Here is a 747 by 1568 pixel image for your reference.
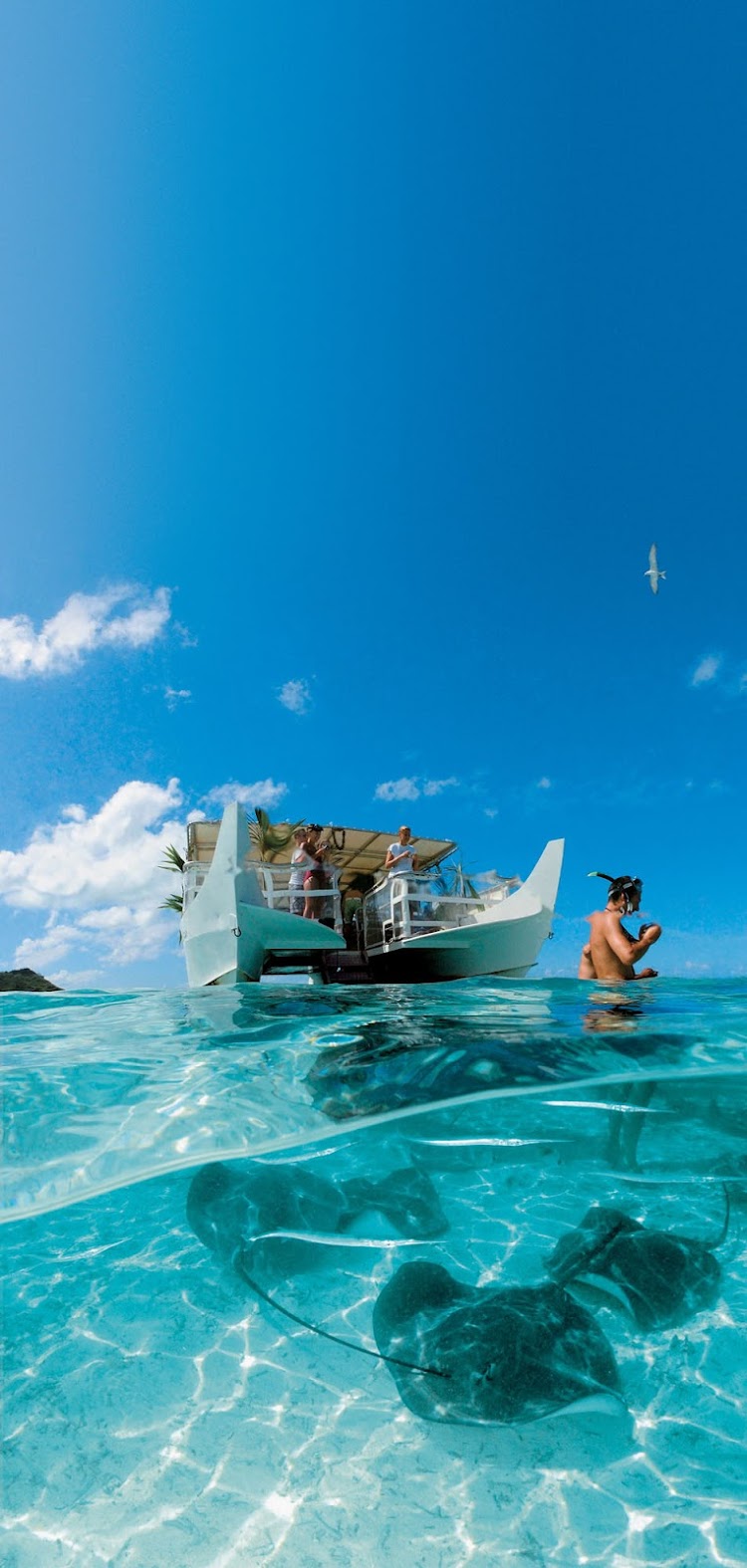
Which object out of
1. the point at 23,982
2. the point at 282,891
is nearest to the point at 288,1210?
the point at 282,891

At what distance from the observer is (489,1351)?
12.3 ft

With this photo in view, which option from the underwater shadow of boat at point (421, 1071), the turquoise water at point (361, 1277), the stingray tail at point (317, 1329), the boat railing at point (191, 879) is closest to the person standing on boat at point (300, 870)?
the boat railing at point (191, 879)

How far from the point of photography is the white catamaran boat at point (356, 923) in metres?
11.7

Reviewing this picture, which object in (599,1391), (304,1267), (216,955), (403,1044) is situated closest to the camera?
(599,1391)

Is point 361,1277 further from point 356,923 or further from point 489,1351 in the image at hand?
point 356,923

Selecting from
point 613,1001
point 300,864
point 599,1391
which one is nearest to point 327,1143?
point 599,1391

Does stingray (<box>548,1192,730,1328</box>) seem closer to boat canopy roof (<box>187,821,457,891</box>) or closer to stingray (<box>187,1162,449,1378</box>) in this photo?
stingray (<box>187,1162,449,1378</box>)

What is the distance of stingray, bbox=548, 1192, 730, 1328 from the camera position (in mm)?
4426

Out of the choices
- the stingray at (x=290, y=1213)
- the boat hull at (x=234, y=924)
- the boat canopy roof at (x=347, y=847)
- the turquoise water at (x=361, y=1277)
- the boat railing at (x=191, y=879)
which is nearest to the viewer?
the turquoise water at (x=361, y=1277)

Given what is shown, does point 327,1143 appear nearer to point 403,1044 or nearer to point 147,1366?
point 403,1044

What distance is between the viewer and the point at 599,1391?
12.1 feet

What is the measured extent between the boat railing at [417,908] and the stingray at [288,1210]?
7.49 metres

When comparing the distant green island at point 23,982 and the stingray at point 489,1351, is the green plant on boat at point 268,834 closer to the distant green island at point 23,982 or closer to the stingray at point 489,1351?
the distant green island at point 23,982

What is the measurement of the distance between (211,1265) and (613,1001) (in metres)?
5.36
